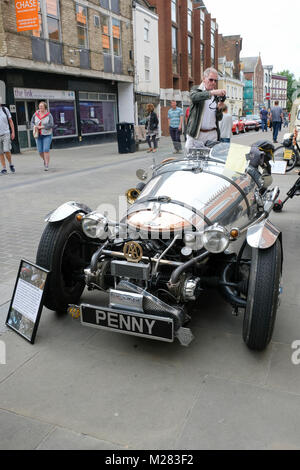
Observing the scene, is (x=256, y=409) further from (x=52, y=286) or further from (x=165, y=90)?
(x=165, y=90)

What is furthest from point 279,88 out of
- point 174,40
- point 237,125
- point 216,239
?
point 216,239

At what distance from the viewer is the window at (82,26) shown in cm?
1998

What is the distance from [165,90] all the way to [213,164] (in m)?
28.6

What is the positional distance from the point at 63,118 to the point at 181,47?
725 inches

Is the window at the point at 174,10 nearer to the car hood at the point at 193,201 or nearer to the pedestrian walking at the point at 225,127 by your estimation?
the pedestrian walking at the point at 225,127

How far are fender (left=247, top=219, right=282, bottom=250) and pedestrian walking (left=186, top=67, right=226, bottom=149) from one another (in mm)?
2089

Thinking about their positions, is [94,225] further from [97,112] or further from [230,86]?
[230,86]

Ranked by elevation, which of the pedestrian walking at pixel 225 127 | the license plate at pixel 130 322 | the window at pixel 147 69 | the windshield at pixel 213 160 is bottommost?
the license plate at pixel 130 322

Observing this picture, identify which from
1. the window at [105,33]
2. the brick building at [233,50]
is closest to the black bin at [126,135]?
the window at [105,33]

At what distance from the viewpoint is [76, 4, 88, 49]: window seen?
20.0m

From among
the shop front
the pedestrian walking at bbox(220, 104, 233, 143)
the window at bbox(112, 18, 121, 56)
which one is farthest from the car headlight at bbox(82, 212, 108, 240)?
the window at bbox(112, 18, 121, 56)

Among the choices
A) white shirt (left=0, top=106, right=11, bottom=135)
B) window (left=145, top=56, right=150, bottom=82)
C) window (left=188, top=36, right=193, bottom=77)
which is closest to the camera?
white shirt (left=0, top=106, right=11, bottom=135)

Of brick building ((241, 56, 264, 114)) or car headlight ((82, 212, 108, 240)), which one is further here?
brick building ((241, 56, 264, 114))

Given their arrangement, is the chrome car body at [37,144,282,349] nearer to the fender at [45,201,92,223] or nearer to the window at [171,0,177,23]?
the fender at [45,201,92,223]
